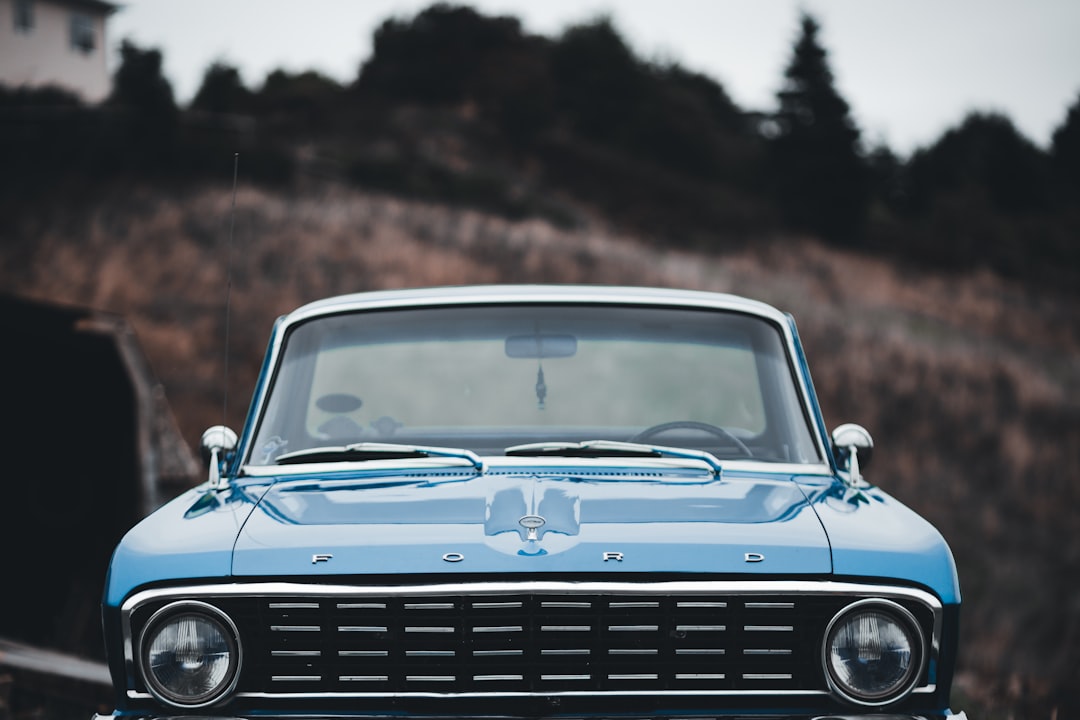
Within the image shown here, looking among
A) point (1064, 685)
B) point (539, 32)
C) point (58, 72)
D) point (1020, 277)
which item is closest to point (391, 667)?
point (1064, 685)

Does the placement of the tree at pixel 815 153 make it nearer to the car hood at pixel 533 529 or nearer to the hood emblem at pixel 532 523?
the car hood at pixel 533 529

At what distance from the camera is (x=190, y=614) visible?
8.04 feet

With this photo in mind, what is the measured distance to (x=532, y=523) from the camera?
2553mm

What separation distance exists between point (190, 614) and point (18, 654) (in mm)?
3453

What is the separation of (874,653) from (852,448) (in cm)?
100

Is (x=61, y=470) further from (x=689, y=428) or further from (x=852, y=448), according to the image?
(x=852, y=448)

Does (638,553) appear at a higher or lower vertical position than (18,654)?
higher

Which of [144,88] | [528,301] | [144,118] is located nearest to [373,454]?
[528,301]

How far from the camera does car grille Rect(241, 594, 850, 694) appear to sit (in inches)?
94.3

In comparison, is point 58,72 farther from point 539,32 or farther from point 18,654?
point 539,32

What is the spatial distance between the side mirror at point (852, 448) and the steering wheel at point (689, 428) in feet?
0.87

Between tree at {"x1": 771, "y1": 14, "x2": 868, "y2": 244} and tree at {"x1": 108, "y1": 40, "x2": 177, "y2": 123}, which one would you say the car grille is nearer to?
tree at {"x1": 108, "y1": 40, "x2": 177, "y2": 123}

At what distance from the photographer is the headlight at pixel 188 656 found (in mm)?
2441

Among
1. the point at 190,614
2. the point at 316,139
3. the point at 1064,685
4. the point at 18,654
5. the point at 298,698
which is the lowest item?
the point at 1064,685
